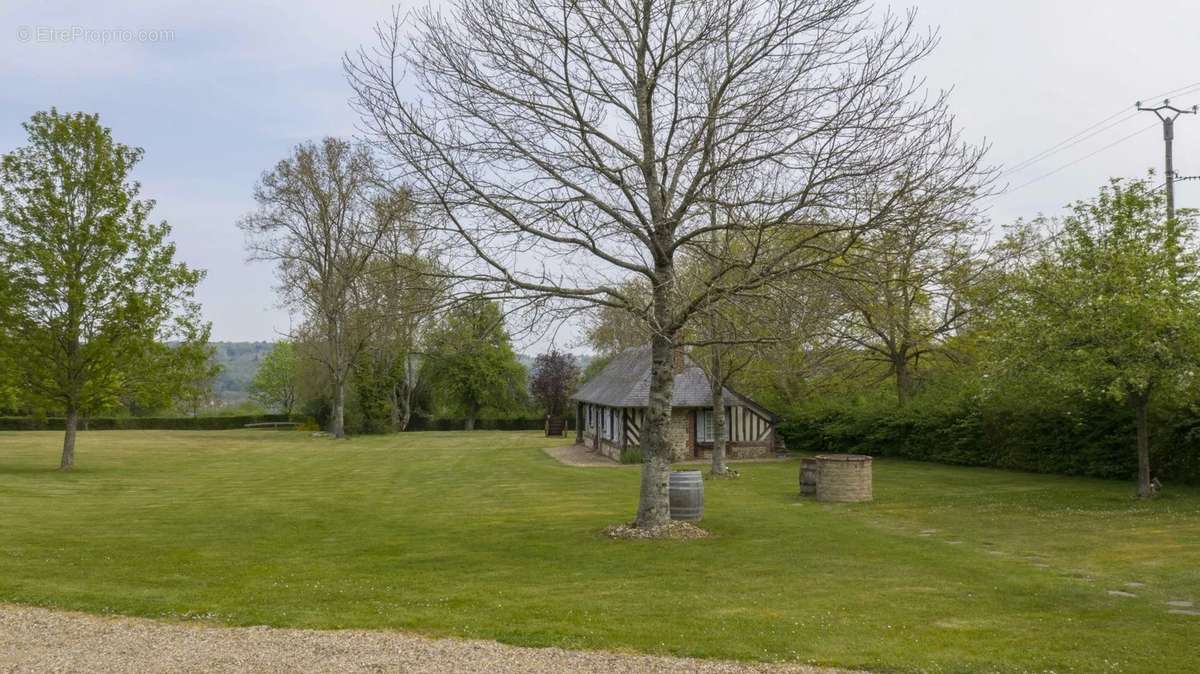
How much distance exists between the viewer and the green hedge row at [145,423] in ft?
177

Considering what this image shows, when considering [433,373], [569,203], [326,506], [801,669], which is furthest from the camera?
[433,373]

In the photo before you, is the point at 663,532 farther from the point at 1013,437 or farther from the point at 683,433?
the point at 683,433

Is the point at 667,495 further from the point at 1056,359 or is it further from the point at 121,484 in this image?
the point at 121,484

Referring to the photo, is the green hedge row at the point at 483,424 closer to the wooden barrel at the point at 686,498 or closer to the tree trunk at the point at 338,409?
the tree trunk at the point at 338,409

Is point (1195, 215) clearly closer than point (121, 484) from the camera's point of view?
Yes

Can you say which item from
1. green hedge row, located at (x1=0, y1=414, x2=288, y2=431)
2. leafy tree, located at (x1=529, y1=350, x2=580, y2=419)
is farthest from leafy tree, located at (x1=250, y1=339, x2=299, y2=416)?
leafy tree, located at (x1=529, y1=350, x2=580, y2=419)

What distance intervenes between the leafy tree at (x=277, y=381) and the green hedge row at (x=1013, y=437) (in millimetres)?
57031

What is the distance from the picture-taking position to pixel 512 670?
22.8 feet

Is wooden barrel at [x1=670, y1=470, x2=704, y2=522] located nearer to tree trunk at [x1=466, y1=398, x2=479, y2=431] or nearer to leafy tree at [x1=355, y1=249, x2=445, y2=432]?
leafy tree at [x1=355, y1=249, x2=445, y2=432]

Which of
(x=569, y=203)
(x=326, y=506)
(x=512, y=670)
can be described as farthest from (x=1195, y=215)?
(x=326, y=506)

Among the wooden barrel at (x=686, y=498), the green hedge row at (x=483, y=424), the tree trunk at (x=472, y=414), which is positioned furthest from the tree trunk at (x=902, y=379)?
the tree trunk at (x=472, y=414)

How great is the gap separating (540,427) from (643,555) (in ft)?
161

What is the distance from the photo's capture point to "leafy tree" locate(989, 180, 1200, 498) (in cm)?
1536

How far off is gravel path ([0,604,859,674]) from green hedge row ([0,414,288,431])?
53.5 m
